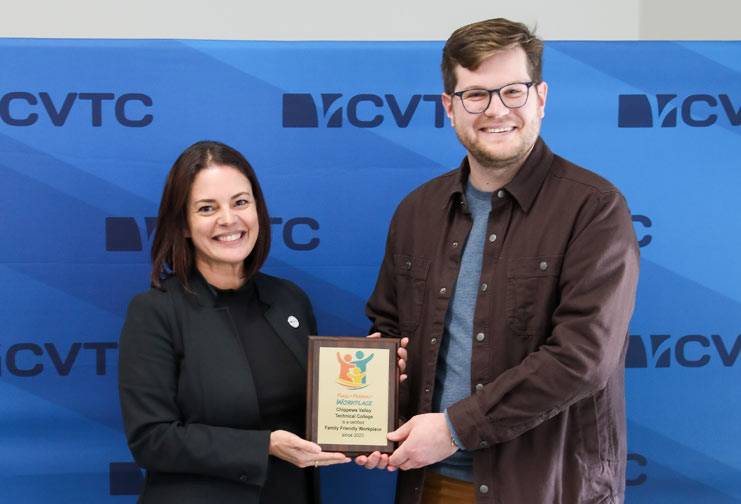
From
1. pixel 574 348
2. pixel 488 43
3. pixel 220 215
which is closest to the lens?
pixel 574 348

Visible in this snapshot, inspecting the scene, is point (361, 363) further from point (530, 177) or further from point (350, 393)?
point (530, 177)

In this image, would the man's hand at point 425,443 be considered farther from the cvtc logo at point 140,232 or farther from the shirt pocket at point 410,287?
the cvtc logo at point 140,232

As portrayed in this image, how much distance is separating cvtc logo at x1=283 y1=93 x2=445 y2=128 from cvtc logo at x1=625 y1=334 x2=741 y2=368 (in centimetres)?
120

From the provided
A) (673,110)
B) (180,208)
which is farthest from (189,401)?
(673,110)

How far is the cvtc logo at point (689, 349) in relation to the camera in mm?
2564

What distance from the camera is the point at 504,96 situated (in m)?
1.74

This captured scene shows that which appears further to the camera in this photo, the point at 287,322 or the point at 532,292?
the point at 287,322

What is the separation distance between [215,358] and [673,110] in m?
1.94

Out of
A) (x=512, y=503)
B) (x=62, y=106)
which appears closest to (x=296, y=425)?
(x=512, y=503)

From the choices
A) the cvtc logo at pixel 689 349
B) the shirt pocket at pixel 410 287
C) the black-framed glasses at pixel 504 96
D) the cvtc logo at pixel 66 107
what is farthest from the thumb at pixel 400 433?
the cvtc logo at pixel 66 107

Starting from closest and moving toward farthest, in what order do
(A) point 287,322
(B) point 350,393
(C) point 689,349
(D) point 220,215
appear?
(B) point 350,393
(D) point 220,215
(A) point 287,322
(C) point 689,349

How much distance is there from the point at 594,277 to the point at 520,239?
23cm

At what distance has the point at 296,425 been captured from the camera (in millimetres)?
2018

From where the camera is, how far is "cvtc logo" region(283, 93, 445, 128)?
2.52m
